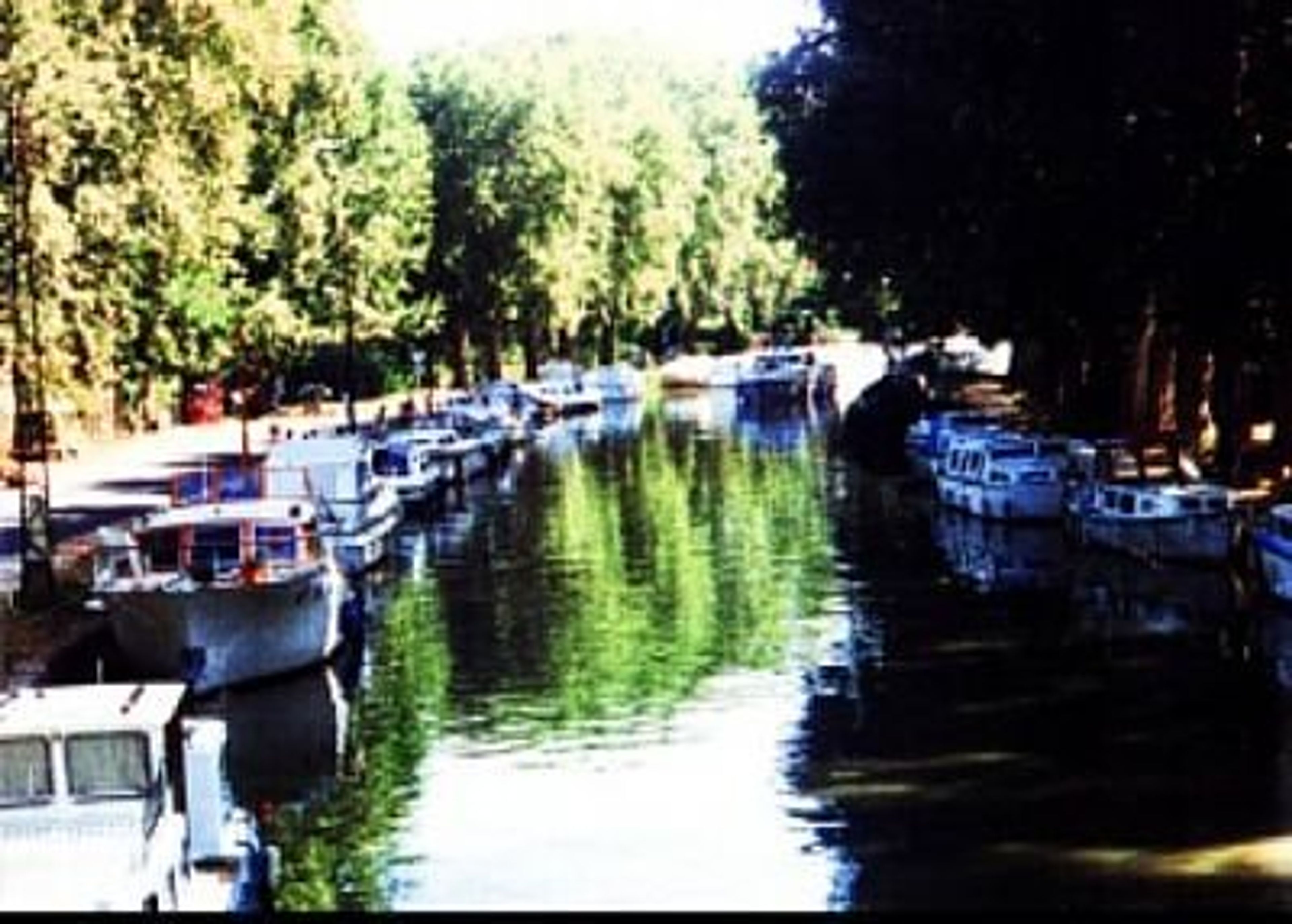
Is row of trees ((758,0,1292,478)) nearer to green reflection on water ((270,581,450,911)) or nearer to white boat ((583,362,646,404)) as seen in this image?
green reflection on water ((270,581,450,911))

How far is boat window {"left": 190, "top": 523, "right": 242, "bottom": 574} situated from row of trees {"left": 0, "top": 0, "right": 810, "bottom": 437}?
15609 mm

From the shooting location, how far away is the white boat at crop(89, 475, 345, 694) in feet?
128

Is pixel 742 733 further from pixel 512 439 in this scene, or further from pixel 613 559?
pixel 512 439

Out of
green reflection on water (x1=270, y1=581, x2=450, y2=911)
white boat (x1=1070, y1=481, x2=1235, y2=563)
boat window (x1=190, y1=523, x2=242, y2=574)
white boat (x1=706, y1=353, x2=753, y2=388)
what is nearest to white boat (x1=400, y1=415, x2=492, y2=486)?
white boat (x1=1070, y1=481, x2=1235, y2=563)

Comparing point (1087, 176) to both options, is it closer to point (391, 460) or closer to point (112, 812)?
point (391, 460)

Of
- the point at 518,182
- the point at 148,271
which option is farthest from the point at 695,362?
the point at 148,271

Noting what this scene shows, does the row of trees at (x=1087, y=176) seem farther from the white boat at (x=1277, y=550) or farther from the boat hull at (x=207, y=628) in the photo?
the boat hull at (x=207, y=628)

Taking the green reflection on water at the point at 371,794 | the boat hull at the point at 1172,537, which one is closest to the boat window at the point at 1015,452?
the boat hull at the point at 1172,537

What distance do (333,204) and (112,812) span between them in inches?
3261

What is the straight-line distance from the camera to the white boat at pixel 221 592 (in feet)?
128

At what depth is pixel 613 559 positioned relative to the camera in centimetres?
5847

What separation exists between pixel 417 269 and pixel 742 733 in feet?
292

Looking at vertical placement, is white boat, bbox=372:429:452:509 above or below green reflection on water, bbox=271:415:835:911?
above

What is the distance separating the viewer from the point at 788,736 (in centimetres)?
3500
